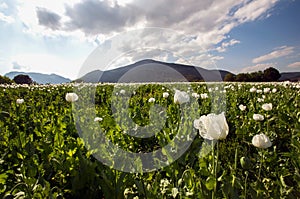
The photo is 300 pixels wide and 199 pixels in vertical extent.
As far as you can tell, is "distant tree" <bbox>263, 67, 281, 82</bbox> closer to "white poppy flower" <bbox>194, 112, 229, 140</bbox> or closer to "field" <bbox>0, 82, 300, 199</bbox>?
"field" <bbox>0, 82, 300, 199</bbox>

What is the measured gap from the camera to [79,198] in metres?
2.29

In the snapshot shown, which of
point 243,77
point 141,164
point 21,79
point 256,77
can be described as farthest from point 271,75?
point 141,164

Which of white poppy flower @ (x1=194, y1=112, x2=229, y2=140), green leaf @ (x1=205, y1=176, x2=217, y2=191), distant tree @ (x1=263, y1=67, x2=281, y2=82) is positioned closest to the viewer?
green leaf @ (x1=205, y1=176, x2=217, y2=191)

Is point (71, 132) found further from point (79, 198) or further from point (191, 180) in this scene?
point (191, 180)

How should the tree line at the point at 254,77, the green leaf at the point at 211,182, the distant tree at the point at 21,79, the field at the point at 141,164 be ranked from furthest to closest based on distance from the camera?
the distant tree at the point at 21,79 → the tree line at the point at 254,77 → the field at the point at 141,164 → the green leaf at the point at 211,182

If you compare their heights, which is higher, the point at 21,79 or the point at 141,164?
the point at 21,79

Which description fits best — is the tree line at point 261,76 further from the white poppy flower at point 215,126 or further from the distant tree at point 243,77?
the white poppy flower at point 215,126

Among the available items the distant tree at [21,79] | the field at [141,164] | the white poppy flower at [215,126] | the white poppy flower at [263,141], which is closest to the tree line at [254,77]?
the distant tree at [21,79]

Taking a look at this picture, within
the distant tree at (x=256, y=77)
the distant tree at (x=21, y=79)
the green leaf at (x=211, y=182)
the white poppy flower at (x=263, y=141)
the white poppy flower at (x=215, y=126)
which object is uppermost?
the distant tree at (x=21, y=79)

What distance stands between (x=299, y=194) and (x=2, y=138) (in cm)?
349

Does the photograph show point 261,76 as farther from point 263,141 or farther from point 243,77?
point 263,141

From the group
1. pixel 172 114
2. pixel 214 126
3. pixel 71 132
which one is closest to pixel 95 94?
pixel 172 114

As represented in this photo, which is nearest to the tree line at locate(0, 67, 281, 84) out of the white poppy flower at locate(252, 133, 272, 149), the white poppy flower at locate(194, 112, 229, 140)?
the white poppy flower at locate(252, 133, 272, 149)

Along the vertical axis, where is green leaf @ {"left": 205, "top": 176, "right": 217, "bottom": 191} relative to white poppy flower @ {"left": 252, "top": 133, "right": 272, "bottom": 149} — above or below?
below
